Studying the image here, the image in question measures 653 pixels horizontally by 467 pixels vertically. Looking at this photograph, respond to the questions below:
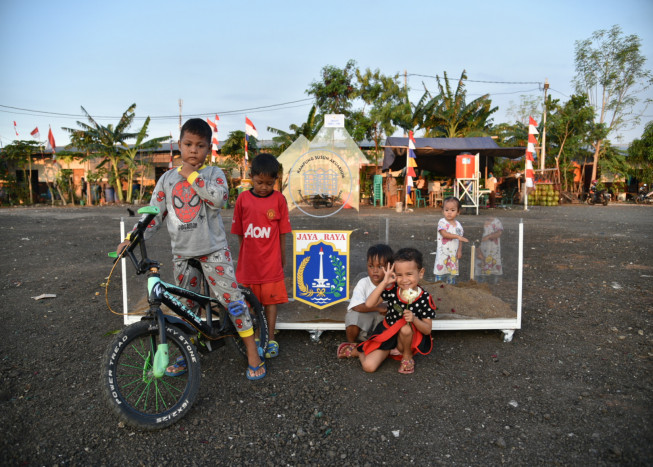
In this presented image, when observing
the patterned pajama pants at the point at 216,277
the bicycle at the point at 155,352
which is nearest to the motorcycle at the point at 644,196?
the patterned pajama pants at the point at 216,277

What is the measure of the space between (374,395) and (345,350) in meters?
0.60

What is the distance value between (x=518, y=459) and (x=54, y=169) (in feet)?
110

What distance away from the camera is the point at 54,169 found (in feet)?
93.7

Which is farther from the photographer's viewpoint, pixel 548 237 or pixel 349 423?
pixel 548 237

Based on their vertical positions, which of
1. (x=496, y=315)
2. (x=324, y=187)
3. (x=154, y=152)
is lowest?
(x=496, y=315)

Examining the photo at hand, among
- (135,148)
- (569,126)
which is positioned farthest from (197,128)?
(569,126)

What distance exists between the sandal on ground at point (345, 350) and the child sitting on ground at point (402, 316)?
12 centimetres

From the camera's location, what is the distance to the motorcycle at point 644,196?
24427mm

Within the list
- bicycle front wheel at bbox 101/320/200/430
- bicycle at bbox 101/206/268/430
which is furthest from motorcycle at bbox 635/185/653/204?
bicycle front wheel at bbox 101/320/200/430

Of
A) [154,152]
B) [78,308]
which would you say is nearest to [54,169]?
[154,152]

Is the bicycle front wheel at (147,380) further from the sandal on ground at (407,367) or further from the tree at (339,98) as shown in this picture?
the tree at (339,98)

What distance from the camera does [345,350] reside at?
3.31m

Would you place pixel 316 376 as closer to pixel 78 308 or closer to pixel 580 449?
pixel 580 449

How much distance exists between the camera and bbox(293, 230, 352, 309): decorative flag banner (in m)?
3.74
